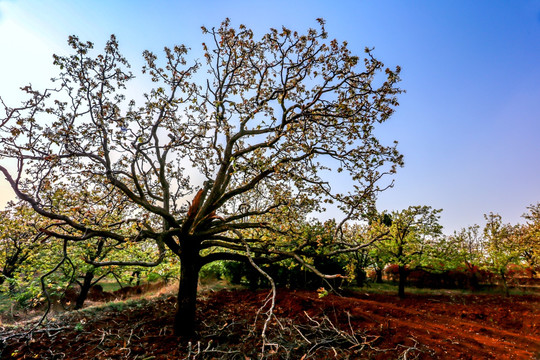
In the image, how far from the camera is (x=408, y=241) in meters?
16.3

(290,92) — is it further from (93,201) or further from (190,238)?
(93,201)

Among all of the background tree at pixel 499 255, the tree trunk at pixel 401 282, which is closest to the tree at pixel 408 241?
the tree trunk at pixel 401 282

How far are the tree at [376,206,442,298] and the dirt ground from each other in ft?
18.0

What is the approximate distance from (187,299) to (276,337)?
297 centimetres

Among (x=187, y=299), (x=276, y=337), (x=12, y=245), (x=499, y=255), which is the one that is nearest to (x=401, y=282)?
(x=499, y=255)

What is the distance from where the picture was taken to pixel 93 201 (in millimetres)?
8562

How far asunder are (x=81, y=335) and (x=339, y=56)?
37.4 ft

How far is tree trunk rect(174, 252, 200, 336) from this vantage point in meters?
7.69

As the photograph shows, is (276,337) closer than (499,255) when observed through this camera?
Yes

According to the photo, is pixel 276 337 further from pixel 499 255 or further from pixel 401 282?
pixel 499 255

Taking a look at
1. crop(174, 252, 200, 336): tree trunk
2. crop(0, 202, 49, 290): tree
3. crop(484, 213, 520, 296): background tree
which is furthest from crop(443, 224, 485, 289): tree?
crop(0, 202, 49, 290): tree

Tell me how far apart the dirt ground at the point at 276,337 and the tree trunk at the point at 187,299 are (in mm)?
363

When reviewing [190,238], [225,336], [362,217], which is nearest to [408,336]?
[362,217]

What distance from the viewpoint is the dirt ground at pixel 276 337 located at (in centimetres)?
608
